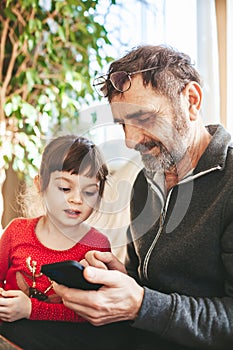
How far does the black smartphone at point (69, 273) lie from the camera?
1061 mm

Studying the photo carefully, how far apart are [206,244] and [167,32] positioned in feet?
4.80

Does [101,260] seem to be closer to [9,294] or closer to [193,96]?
[9,294]

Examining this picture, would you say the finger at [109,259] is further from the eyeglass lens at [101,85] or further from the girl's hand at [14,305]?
the eyeglass lens at [101,85]

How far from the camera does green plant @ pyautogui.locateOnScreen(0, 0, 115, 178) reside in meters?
2.56

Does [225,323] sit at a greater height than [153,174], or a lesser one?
lesser

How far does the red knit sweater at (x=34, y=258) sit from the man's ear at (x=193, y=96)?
37 cm

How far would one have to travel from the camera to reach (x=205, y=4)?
2.35 metres

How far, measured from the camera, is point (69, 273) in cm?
108

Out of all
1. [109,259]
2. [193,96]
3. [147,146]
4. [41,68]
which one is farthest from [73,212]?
[41,68]

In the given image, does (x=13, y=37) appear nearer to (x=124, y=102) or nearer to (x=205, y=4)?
(x=205, y=4)

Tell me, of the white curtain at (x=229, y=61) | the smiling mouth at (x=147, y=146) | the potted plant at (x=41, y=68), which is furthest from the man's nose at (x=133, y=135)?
the potted plant at (x=41, y=68)

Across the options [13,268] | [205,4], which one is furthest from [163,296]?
[205,4]

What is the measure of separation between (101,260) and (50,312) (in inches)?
8.3

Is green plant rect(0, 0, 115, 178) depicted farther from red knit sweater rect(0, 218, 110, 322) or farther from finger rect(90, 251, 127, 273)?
finger rect(90, 251, 127, 273)
